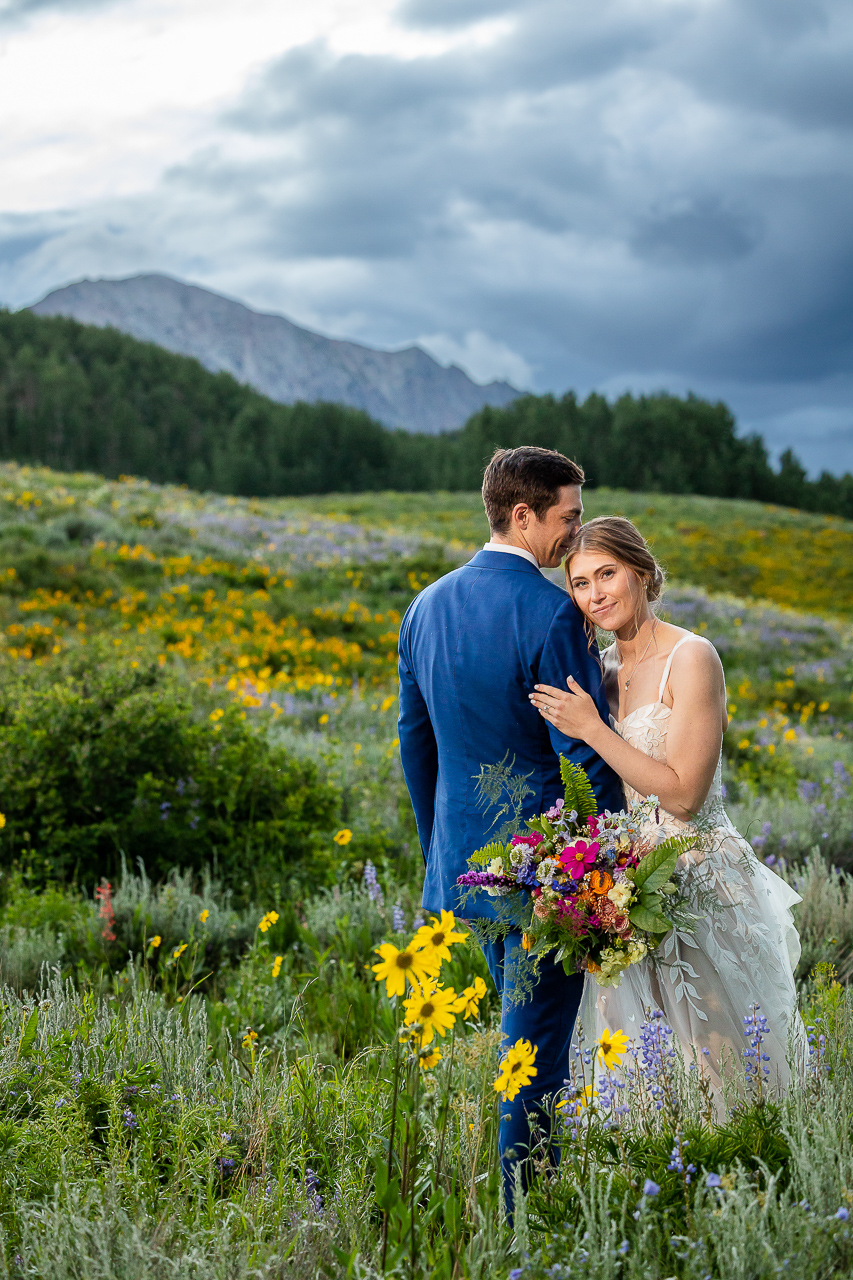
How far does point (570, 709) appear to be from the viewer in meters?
2.34

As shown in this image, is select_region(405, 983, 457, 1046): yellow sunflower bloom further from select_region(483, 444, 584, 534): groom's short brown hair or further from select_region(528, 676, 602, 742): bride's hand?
select_region(483, 444, 584, 534): groom's short brown hair

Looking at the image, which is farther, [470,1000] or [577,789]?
[577,789]

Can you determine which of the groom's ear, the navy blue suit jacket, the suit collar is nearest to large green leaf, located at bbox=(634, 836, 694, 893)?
the navy blue suit jacket

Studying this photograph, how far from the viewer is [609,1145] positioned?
1964 mm

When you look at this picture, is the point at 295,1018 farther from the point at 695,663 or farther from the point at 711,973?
the point at 695,663

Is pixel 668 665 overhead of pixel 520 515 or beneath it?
beneath

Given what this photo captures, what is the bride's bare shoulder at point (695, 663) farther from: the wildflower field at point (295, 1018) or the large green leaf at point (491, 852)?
the wildflower field at point (295, 1018)

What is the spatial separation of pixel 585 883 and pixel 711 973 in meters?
0.89

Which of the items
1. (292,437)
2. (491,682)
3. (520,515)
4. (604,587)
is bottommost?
(491,682)

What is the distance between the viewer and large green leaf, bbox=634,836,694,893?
2129 millimetres

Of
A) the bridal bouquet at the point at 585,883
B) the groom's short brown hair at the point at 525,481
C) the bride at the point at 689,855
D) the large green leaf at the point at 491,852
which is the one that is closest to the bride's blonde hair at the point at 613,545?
the bride at the point at 689,855

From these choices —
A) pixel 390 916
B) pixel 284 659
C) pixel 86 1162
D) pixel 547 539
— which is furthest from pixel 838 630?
pixel 86 1162

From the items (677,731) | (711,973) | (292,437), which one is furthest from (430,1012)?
(292,437)

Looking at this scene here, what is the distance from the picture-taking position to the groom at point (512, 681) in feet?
7.93
